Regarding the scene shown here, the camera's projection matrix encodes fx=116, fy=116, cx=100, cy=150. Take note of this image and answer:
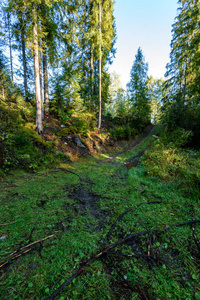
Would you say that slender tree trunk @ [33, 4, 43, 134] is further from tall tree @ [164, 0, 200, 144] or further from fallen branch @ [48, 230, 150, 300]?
tall tree @ [164, 0, 200, 144]

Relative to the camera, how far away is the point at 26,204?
2.71 metres

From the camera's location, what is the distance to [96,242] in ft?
→ 6.00

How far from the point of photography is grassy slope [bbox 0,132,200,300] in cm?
125

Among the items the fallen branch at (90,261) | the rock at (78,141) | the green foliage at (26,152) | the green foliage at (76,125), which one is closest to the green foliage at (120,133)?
the green foliage at (76,125)

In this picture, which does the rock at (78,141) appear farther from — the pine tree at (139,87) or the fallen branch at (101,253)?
the pine tree at (139,87)

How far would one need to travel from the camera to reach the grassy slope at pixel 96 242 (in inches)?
49.3

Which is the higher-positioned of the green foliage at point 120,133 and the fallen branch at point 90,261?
the green foliage at point 120,133

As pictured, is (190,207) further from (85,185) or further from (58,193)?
(58,193)

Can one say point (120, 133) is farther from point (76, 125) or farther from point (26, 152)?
point (26, 152)

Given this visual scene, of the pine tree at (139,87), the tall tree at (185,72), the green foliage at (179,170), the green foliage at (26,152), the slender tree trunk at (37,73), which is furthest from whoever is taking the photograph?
the pine tree at (139,87)

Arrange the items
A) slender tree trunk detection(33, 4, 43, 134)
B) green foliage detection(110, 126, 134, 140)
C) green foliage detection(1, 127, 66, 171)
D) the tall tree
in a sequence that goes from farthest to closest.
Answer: green foliage detection(110, 126, 134, 140) → the tall tree → slender tree trunk detection(33, 4, 43, 134) → green foliage detection(1, 127, 66, 171)

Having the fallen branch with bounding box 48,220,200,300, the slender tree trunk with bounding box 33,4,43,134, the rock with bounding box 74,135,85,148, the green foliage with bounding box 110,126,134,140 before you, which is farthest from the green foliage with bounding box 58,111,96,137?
the fallen branch with bounding box 48,220,200,300

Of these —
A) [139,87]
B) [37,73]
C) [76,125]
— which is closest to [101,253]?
[37,73]

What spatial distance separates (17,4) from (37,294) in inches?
394
